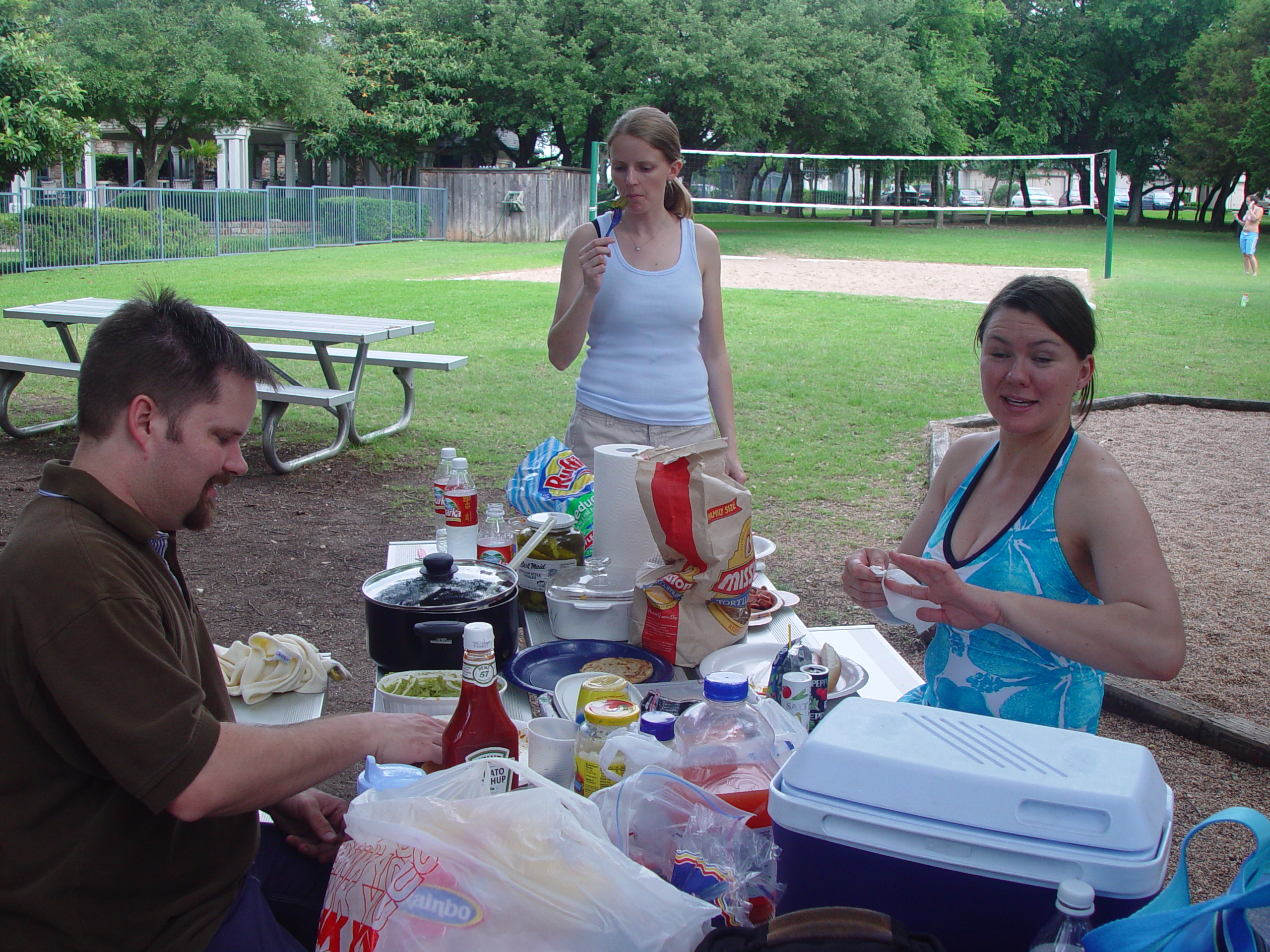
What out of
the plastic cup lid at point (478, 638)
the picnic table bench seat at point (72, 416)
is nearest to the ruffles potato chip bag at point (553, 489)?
the plastic cup lid at point (478, 638)

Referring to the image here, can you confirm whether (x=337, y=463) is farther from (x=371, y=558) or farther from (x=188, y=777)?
(x=188, y=777)

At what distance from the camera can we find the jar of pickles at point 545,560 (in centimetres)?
273

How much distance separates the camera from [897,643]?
454 centimetres

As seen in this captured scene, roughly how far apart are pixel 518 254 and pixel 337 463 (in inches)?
666

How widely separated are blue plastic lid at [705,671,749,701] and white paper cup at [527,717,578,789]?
0.85ft

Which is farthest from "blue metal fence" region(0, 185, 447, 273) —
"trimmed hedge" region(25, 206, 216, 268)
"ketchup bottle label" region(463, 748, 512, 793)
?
"ketchup bottle label" region(463, 748, 512, 793)

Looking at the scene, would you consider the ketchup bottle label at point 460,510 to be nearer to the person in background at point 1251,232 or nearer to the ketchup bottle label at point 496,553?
the ketchup bottle label at point 496,553

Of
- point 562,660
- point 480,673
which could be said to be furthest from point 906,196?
point 480,673

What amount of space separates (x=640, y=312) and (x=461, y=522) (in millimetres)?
1004

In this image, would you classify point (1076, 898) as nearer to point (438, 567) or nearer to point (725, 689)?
point (725, 689)

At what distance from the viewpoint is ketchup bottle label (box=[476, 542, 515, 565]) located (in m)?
2.71

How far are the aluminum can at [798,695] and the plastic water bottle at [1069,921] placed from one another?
0.67 metres

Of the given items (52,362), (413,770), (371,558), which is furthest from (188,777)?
(52,362)

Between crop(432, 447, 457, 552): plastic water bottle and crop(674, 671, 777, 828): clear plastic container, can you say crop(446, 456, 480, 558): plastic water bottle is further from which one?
crop(674, 671, 777, 828): clear plastic container
